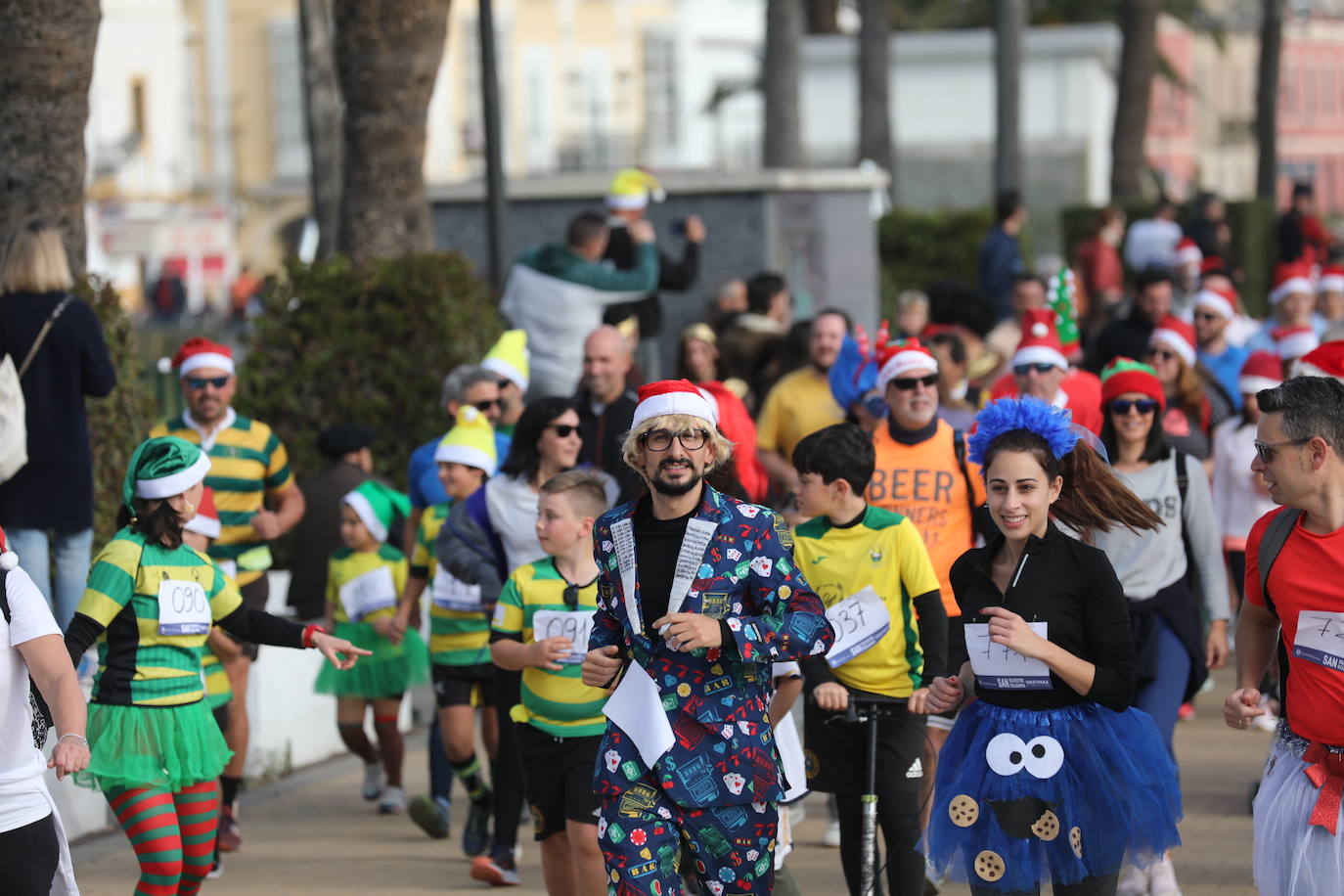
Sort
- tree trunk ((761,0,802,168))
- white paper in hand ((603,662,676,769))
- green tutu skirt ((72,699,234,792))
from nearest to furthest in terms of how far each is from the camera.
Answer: white paper in hand ((603,662,676,769))
green tutu skirt ((72,699,234,792))
tree trunk ((761,0,802,168))

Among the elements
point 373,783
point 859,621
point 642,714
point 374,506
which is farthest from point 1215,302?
point 642,714

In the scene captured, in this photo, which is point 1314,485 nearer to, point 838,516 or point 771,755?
point 771,755

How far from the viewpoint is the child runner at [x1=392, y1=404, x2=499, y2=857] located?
29.0ft

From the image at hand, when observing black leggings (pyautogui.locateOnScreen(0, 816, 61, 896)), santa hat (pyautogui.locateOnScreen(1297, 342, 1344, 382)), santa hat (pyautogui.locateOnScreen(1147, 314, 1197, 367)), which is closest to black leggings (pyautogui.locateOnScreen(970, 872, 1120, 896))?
santa hat (pyautogui.locateOnScreen(1297, 342, 1344, 382))

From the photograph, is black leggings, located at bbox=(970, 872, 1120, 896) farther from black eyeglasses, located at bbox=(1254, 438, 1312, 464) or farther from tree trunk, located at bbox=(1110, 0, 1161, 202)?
tree trunk, located at bbox=(1110, 0, 1161, 202)

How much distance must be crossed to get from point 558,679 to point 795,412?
3513mm

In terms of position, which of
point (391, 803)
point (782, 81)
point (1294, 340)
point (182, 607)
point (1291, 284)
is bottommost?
point (391, 803)

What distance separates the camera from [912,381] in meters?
8.16

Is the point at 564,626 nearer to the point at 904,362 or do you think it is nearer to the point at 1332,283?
the point at 904,362

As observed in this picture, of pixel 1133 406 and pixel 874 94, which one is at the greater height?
pixel 874 94

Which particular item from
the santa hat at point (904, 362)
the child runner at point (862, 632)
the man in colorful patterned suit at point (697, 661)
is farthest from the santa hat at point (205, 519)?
the man in colorful patterned suit at point (697, 661)

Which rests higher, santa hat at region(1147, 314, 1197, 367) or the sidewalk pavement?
santa hat at region(1147, 314, 1197, 367)

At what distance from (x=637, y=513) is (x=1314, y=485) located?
69.3 inches

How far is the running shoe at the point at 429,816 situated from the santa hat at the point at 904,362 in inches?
103
